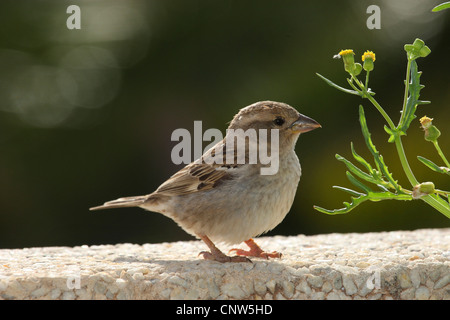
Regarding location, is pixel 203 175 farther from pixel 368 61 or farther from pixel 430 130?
pixel 430 130

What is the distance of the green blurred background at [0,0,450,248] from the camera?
4.65m

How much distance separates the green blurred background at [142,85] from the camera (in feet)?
15.3

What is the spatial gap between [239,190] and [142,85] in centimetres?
206

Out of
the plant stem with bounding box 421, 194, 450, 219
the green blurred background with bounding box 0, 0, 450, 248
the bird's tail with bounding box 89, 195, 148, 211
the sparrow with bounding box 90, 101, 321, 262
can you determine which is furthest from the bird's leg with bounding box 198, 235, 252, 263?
the green blurred background with bounding box 0, 0, 450, 248

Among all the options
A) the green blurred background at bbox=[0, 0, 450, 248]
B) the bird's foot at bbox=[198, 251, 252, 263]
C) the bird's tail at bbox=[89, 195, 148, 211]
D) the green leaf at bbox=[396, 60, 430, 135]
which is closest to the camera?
the green leaf at bbox=[396, 60, 430, 135]

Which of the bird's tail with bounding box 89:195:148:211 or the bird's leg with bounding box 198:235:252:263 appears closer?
the bird's leg with bounding box 198:235:252:263

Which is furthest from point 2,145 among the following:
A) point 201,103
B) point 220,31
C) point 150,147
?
point 220,31

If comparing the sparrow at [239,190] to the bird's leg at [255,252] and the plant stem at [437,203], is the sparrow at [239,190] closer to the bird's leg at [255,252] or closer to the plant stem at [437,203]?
the bird's leg at [255,252]

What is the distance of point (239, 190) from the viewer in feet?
9.61

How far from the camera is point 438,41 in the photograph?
186 inches

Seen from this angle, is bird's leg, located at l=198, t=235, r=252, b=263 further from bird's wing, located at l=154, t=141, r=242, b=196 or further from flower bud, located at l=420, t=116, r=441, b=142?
flower bud, located at l=420, t=116, r=441, b=142

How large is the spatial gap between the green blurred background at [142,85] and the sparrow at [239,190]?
1466 millimetres

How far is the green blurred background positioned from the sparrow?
1466mm

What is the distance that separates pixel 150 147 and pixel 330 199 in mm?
1378
